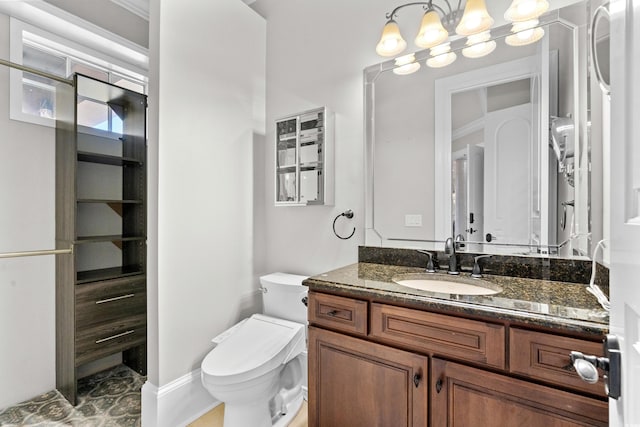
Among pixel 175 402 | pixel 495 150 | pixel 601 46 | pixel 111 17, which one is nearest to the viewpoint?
pixel 601 46

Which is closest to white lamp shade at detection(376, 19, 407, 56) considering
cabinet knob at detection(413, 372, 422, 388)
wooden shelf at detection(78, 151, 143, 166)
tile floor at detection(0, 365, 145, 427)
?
cabinet knob at detection(413, 372, 422, 388)

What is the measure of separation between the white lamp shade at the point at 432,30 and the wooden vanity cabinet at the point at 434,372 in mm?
1317

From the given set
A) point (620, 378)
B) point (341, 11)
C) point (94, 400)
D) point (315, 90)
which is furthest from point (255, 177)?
point (620, 378)

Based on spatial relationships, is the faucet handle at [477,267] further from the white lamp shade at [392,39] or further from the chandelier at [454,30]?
the white lamp shade at [392,39]

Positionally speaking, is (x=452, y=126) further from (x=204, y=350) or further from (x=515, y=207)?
(x=204, y=350)

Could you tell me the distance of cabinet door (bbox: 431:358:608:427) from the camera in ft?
2.74

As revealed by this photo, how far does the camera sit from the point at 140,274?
224 cm

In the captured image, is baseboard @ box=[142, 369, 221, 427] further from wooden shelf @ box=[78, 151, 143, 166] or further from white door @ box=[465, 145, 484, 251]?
white door @ box=[465, 145, 484, 251]

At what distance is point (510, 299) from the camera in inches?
40.8

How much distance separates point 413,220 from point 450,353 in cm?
80

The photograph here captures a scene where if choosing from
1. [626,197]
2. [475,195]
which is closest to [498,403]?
[626,197]

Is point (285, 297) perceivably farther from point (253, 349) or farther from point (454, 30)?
point (454, 30)

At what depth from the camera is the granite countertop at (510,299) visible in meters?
0.85

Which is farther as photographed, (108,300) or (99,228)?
(99,228)
